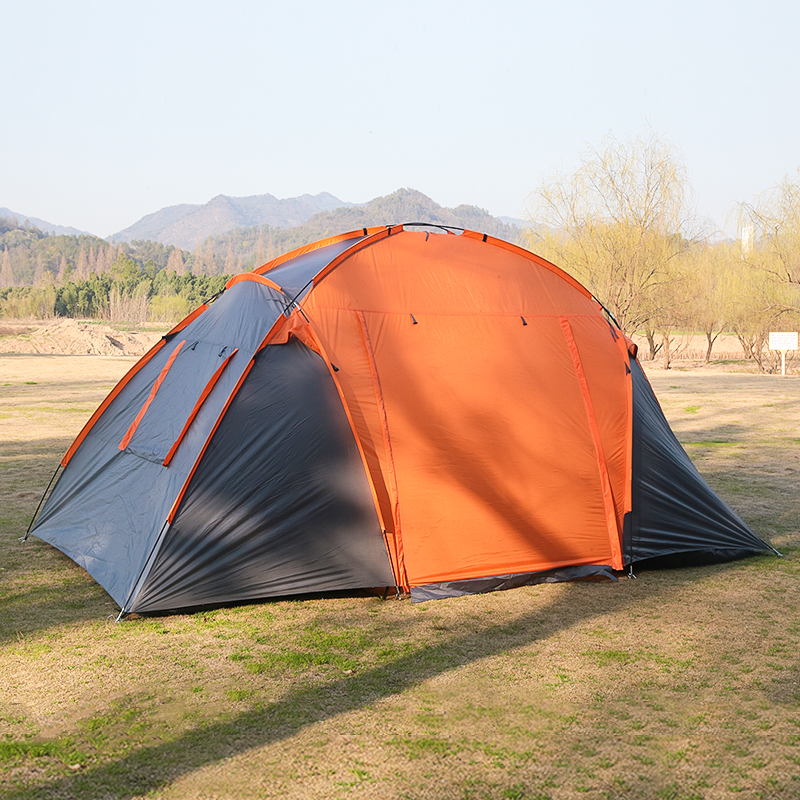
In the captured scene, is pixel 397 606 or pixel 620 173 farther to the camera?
pixel 620 173

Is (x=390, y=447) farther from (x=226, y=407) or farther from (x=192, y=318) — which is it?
(x=192, y=318)

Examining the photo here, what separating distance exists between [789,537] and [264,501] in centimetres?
447

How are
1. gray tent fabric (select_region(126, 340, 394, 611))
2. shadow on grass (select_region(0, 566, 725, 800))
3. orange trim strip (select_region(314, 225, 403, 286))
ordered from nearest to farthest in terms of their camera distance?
1. shadow on grass (select_region(0, 566, 725, 800))
2. gray tent fabric (select_region(126, 340, 394, 611))
3. orange trim strip (select_region(314, 225, 403, 286))

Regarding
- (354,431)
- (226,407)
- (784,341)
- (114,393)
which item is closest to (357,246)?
(354,431)

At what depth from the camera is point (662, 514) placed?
5.79m

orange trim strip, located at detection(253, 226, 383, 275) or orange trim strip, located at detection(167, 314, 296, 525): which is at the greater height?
orange trim strip, located at detection(253, 226, 383, 275)

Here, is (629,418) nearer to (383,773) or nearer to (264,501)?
(264,501)

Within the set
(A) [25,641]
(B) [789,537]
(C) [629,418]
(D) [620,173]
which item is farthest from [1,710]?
(D) [620,173]

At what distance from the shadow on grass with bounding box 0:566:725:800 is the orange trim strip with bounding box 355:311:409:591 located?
16.1 inches

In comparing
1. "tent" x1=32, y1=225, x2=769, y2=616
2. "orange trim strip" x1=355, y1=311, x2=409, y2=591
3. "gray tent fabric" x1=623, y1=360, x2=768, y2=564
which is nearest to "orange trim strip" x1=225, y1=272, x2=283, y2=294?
"tent" x1=32, y1=225, x2=769, y2=616

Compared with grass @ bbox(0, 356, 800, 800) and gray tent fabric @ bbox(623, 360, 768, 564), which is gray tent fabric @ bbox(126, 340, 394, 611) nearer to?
grass @ bbox(0, 356, 800, 800)

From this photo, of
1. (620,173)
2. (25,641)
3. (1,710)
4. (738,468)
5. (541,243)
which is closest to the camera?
(1,710)

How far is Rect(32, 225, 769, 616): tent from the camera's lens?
16.2ft

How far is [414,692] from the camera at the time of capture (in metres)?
3.83
